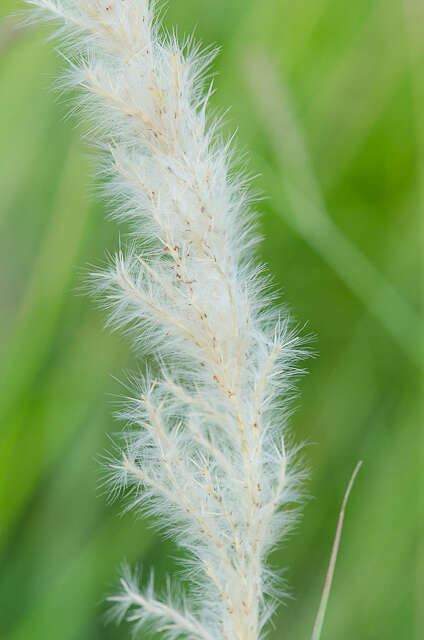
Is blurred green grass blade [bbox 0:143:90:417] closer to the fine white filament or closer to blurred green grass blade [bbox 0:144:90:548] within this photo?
blurred green grass blade [bbox 0:144:90:548]

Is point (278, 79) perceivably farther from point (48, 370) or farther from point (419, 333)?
point (48, 370)

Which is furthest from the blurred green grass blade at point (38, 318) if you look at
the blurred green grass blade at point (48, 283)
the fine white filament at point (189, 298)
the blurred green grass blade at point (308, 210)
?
the fine white filament at point (189, 298)

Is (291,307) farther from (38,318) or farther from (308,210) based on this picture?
Result: (38,318)

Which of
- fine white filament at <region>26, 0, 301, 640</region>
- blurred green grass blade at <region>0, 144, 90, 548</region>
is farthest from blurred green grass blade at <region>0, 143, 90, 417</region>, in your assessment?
fine white filament at <region>26, 0, 301, 640</region>

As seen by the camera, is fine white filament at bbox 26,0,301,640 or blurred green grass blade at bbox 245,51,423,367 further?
blurred green grass blade at bbox 245,51,423,367

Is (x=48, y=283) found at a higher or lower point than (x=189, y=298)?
higher

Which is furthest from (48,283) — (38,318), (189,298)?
(189,298)
